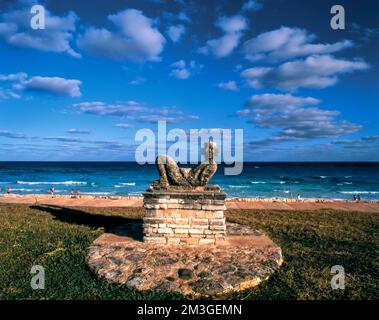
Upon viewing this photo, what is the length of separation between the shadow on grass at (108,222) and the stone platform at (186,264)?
2.09 feet

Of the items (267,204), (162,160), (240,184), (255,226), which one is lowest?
(240,184)

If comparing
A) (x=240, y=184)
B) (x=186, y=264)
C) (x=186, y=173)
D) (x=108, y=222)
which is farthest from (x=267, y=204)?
(x=240, y=184)

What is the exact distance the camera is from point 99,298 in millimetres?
5559

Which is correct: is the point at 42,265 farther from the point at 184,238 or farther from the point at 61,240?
the point at 184,238

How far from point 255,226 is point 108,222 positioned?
20.4 ft

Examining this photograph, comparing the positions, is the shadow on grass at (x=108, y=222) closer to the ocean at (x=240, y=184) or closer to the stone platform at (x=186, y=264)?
the stone platform at (x=186, y=264)

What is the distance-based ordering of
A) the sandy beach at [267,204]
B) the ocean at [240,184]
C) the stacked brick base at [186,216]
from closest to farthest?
the stacked brick base at [186,216], the sandy beach at [267,204], the ocean at [240,184]

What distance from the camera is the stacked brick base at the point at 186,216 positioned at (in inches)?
322

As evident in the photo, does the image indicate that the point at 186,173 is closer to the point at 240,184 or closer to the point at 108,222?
the point at 108,222

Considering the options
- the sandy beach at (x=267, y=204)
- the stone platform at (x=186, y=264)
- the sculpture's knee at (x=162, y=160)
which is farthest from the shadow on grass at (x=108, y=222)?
the sandy beach at (x=267, y=204)

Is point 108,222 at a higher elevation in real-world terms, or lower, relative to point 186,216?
lower

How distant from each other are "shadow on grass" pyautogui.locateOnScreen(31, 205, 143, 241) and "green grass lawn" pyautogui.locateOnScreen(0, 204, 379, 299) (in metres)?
0.04

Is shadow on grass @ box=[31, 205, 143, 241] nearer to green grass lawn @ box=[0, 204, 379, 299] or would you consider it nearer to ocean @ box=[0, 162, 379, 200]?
green grass lawn @ box=[0, 204, 379, 299]

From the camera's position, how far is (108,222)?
12.2m
